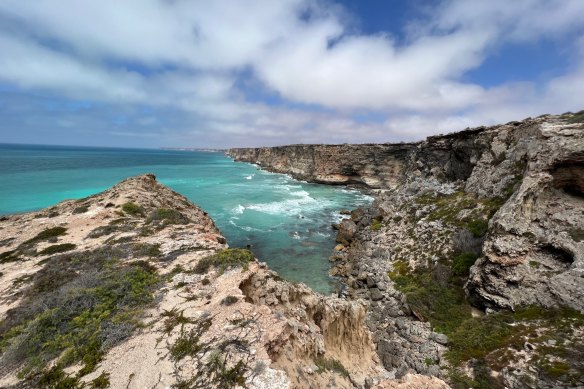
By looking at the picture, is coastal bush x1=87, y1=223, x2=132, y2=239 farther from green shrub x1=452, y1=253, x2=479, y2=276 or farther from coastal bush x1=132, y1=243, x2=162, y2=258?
green shrub x1=452, y1=253, x2=479, y2=276

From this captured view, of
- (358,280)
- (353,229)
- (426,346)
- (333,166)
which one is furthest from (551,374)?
(333,166)

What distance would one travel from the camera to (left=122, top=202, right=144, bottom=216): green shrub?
21.2 meters

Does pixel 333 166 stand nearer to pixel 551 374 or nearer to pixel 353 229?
pixel 353 229

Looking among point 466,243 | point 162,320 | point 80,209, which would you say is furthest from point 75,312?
point 466,243

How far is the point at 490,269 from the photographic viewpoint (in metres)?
16.4

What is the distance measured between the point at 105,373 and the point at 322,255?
958 inches

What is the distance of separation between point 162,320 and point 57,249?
36.5 ft

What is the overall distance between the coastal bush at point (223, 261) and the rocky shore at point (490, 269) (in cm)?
899

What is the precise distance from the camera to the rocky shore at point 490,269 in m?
11.6

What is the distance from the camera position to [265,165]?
→ 5901 inches

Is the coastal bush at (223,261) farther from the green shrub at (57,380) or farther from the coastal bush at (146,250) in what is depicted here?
the green shrub at (57,380)

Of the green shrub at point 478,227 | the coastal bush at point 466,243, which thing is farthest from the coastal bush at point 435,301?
the green shrub at point 478,227

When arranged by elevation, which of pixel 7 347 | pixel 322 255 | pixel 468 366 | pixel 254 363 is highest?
pixel 254 363

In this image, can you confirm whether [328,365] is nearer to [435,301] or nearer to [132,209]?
[435,301]
